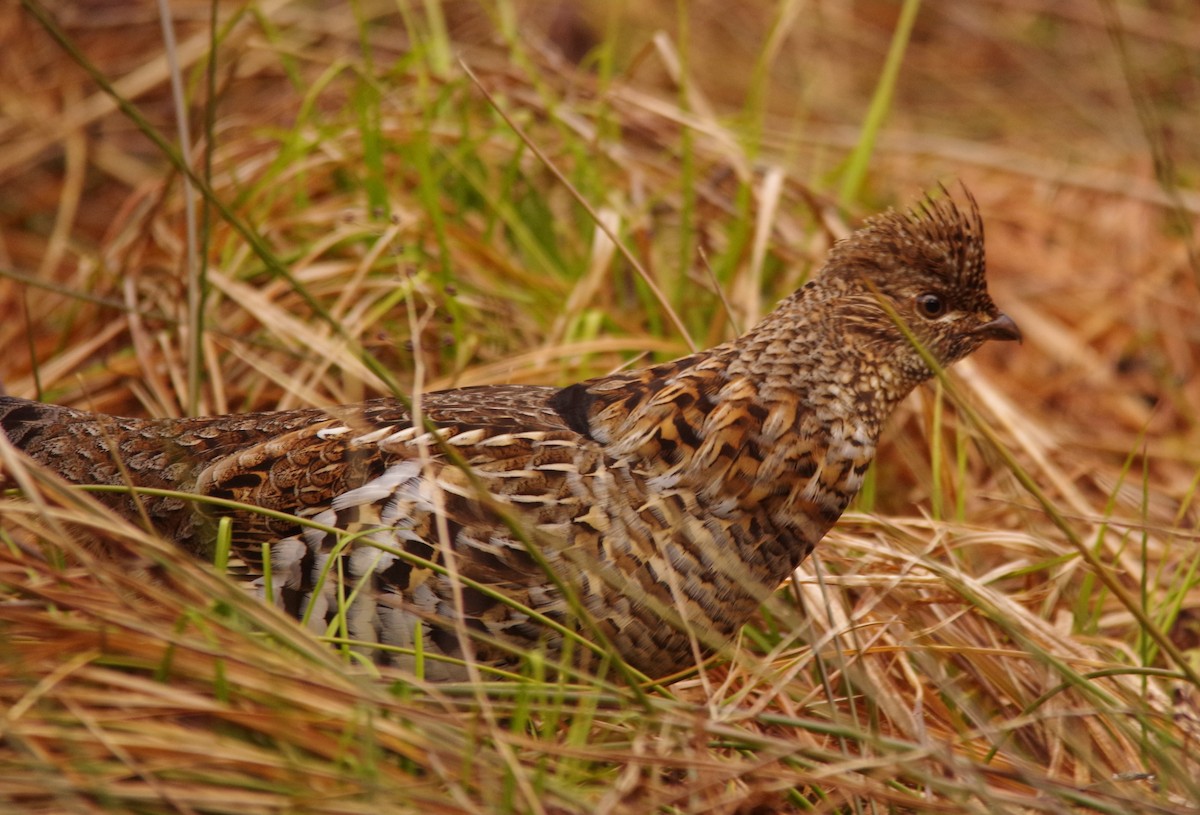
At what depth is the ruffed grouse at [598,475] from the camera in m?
2.67

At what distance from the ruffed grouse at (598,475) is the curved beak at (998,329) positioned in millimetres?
18

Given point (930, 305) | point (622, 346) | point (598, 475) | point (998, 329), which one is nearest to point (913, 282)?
point (930, 305)

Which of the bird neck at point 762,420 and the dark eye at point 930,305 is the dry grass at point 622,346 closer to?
the bird neck at point 762,420

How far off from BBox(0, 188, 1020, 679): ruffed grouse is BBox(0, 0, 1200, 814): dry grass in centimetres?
17

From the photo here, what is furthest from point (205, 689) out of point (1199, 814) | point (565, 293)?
point (565, 293)

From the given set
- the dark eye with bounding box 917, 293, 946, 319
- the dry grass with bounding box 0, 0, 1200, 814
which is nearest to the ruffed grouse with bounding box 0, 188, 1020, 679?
the dark eye with bounding box 917, 293, 946, 319

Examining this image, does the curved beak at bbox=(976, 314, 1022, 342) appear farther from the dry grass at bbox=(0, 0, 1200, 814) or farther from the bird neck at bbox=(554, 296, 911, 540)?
the dry grass at bbox=(0, 0, 1200, 814)

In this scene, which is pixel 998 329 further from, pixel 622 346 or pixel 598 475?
pixel 622 346

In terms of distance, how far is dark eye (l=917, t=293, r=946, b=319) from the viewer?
3.08m

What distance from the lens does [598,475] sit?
2.82m

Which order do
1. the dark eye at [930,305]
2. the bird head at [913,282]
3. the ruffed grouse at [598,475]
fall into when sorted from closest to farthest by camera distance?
1. the ruffed grouse at [598,475]
2. the bird head at [913,282]
3. the dark eye at [930,305]

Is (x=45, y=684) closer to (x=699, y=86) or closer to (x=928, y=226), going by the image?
(x=928, y=226)

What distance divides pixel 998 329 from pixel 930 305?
0.20m

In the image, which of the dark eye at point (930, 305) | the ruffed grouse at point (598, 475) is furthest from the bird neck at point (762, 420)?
the dark eye at point (930, 305)
